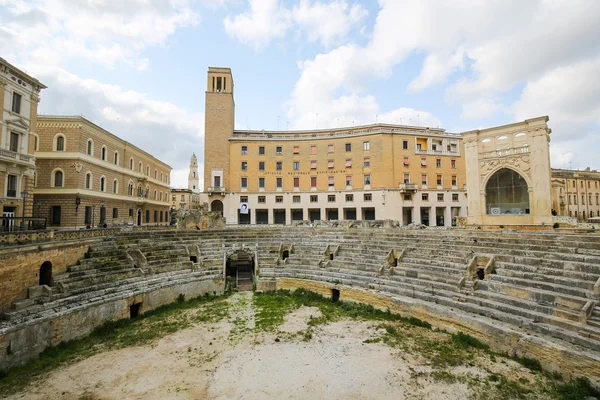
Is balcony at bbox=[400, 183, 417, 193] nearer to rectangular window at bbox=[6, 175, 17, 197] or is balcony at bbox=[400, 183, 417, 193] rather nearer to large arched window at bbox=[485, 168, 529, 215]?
large arched window at bbox=[485, 168, 529, 215]

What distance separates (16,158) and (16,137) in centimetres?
169

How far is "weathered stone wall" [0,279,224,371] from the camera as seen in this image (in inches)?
341

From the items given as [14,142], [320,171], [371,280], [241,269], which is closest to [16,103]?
[14,142]

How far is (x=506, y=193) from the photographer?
20172 mm

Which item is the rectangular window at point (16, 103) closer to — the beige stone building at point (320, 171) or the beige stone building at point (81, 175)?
the beige stone building at point (81, 175)

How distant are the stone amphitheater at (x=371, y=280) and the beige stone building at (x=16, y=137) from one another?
6903 millimetres

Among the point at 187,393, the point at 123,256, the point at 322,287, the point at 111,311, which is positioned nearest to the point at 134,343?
the point at 111,311

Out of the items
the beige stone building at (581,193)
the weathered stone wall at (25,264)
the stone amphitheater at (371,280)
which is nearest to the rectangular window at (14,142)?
the stone amphitheater at (371,280)

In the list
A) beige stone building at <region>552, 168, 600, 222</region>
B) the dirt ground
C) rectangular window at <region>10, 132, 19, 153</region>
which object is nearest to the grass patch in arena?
the dirt ground

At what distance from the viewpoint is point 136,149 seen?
3372 cm

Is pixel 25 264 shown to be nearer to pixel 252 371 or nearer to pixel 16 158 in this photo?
pixel 252 371

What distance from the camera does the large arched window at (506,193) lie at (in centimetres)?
1950

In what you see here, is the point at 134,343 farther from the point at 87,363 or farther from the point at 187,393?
the point at 187,393

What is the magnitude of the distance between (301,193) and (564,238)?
28685mm
